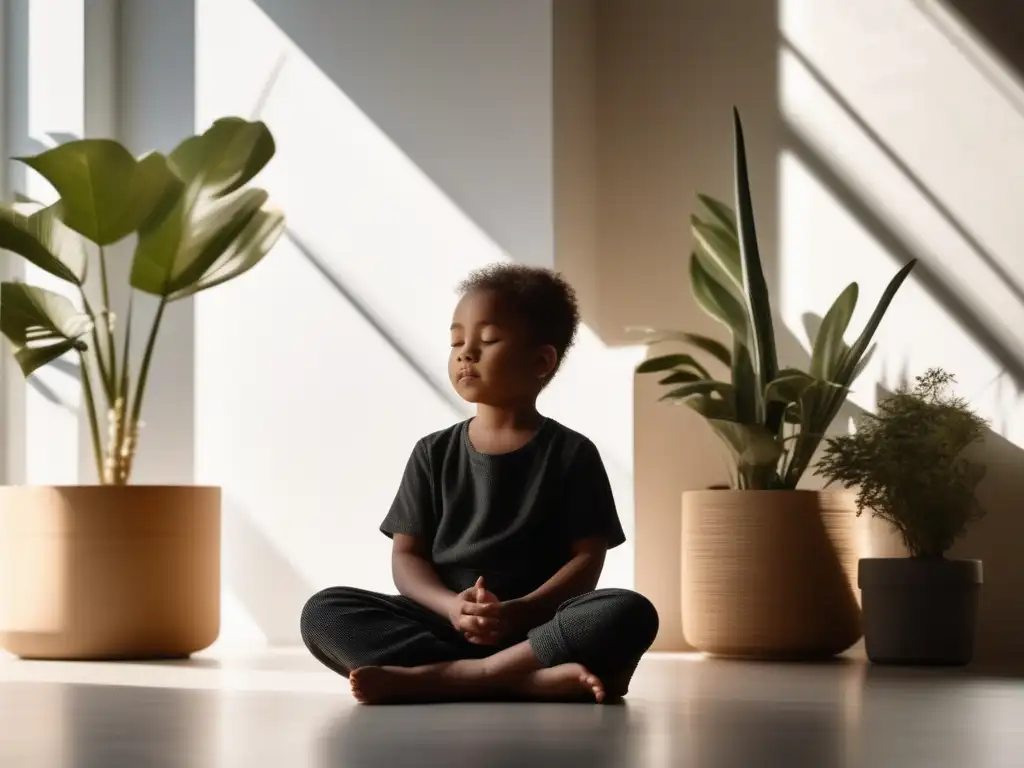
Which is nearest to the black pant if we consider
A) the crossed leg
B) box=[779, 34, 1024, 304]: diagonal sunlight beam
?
the crossed leg

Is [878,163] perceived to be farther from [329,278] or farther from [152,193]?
[152,193]

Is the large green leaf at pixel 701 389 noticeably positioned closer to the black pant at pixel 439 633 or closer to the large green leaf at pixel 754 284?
the large green leaf at pixel 754 284

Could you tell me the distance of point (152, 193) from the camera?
108 inches

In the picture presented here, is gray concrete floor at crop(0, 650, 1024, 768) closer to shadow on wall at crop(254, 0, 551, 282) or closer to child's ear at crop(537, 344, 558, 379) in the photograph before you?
child's ear at crop(537, 344, 558, 379)

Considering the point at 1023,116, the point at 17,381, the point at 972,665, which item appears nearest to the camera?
the point at 972,665

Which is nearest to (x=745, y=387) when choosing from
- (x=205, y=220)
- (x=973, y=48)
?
(x=973, y=48)

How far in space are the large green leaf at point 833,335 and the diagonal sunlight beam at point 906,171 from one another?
0.31 meters

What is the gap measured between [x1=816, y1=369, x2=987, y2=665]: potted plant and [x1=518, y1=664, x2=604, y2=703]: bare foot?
38.7 inches

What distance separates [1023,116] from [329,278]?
1.51 metres

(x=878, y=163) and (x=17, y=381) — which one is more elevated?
(x=878, y=163)

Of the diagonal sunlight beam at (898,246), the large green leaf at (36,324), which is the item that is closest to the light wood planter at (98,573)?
the large green leaf at (36,324)

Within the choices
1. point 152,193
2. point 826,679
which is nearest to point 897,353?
point 826,679

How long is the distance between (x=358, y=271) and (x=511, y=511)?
1255 millimetres

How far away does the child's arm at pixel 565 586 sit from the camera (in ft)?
6.17
